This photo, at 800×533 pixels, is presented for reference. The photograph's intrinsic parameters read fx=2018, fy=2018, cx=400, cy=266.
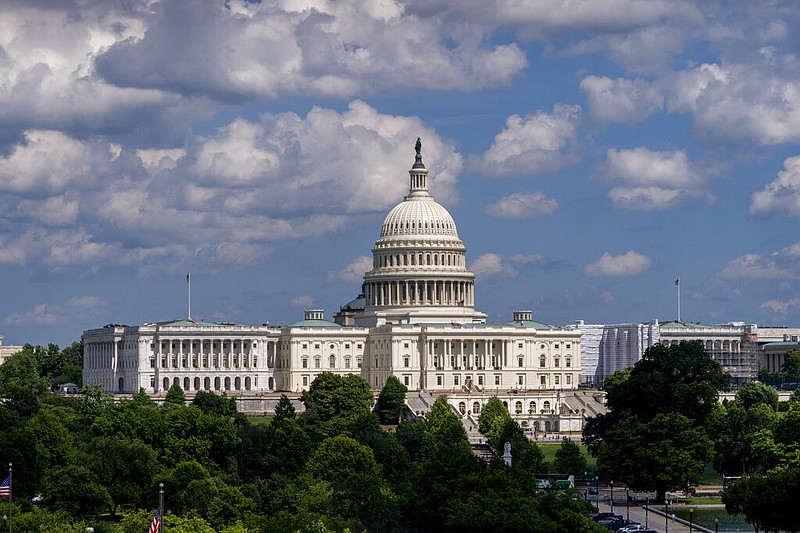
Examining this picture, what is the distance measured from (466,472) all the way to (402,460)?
2256cm

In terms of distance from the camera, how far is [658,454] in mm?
140500

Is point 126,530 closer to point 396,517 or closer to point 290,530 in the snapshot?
point 290,530

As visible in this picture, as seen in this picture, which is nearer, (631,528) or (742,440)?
(631,528)

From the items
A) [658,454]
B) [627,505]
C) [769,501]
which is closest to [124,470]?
[627,505]

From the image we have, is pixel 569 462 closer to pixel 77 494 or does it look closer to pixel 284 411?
pixel 284 411

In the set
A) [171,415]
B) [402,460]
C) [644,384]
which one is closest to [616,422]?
[644,384]

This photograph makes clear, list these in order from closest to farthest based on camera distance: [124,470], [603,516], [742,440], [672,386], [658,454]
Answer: [124,470]
[603,516]
[658,454]
[742,440]
[672,386]

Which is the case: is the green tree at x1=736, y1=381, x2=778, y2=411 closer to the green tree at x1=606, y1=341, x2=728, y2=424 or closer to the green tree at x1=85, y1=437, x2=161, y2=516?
the green tree at x1=606, y1=341, x2=728, y2=424

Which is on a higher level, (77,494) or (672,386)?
(672,386)

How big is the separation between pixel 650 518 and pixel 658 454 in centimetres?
986

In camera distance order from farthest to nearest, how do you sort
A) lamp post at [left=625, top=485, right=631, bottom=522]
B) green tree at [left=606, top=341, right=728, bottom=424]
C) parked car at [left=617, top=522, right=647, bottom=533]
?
green tree at [left=606, top=341, right=728, bottom=424]
lamp post at [left=625, top=485, right=631, bottom=522]
parked car at [left=617, top=522, right=647, bottom=533]

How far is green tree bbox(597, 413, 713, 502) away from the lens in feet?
460

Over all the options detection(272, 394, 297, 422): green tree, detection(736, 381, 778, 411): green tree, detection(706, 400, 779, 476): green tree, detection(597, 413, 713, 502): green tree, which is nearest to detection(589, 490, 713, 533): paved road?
detection(597, 413, 713, 502): green tree

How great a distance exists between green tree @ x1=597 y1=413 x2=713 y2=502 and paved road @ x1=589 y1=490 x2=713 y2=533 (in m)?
2.23
